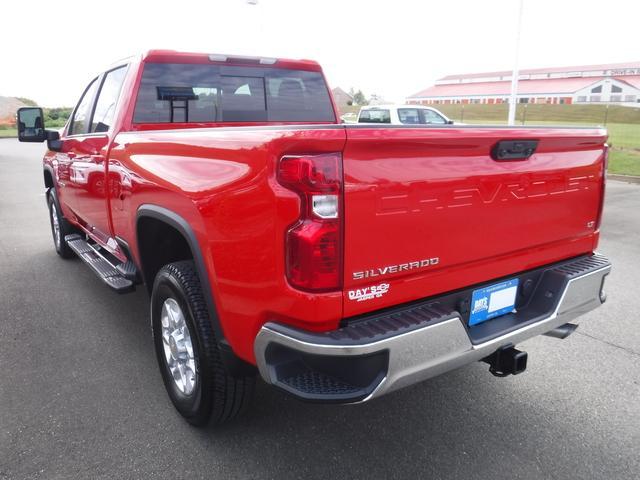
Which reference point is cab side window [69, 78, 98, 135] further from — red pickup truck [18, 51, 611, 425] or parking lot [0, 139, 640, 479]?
parking lot [0, 139, 640, 479]

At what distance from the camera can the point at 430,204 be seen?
6.82 feet

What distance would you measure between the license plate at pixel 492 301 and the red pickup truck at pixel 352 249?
1 centimetres

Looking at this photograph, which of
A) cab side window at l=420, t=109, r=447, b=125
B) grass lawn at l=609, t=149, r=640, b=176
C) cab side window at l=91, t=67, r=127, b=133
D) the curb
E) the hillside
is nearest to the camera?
cab side window at l=91, t=67, r=127, b=133

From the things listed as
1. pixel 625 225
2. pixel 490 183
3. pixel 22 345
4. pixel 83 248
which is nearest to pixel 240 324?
pixel 490 183

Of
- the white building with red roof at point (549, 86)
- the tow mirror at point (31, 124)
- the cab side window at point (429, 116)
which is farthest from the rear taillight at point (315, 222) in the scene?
the white building with red roof at point (549, 86)

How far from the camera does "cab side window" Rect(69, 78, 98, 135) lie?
4535 millimetres

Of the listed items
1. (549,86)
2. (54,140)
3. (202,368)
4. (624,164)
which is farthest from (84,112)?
(549,86)

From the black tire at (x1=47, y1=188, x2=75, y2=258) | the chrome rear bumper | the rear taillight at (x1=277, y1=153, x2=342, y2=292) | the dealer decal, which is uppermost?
the rear taillight at (x1=277, y1=153, x2=342, y2=292)

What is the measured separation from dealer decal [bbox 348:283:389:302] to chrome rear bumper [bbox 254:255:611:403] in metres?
0.10

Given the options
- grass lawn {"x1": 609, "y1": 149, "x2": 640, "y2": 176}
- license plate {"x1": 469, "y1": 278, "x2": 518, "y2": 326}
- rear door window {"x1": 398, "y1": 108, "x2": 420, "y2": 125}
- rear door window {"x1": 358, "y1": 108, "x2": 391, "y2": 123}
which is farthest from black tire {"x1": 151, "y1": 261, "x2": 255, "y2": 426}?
rear door window {"x1": 358, "y1": 108, "x2": 391, "y2": 123}

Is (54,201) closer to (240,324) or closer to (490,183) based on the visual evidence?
(240,324)

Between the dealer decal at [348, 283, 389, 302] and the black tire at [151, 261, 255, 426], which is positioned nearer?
the dealer decal at [348, 283, 389, 302]

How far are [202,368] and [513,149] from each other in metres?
1.74

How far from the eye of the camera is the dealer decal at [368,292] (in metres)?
1.96
